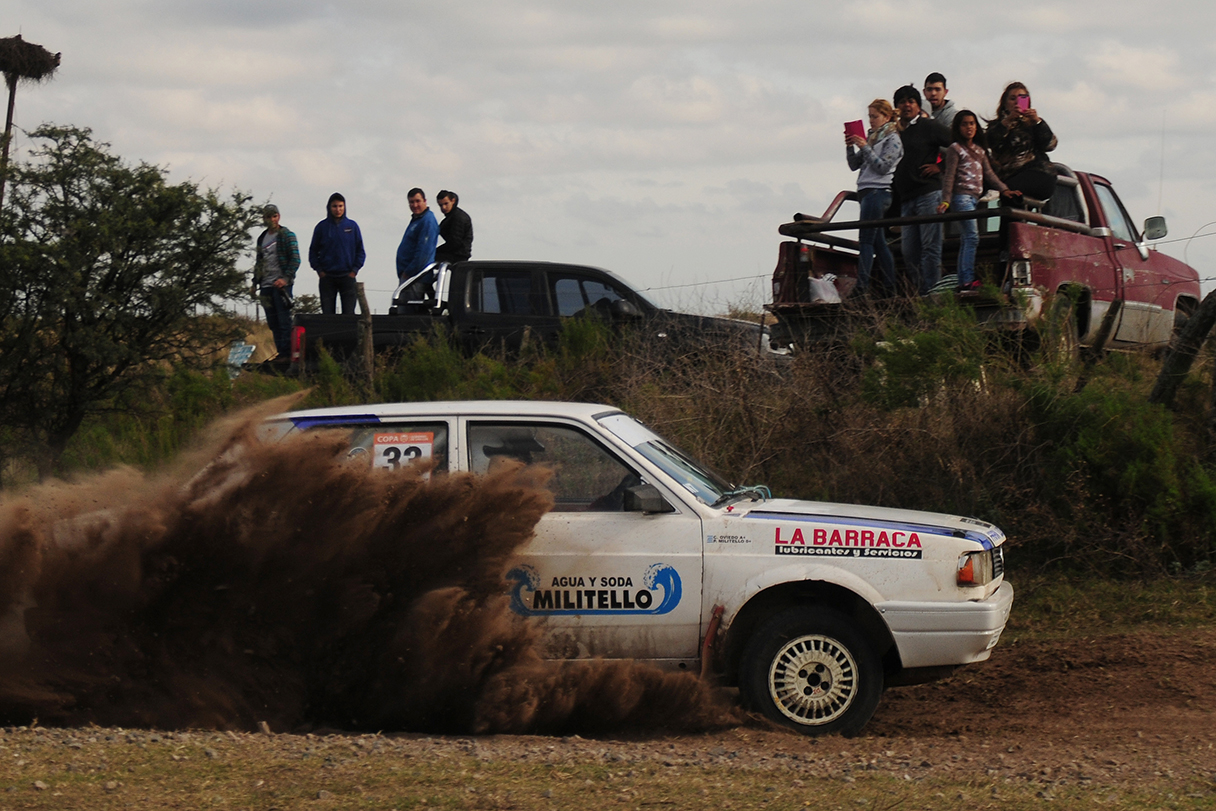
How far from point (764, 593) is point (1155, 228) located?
8.16 meters

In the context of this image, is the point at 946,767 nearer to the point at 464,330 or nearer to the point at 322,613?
the point at 322,613

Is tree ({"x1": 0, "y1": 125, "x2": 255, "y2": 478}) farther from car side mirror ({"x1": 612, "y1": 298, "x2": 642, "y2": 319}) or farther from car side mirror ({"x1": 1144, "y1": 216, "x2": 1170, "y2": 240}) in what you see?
car side mirror ({"x1": 1144, "y1": 216, "x2": 1170, "y2": 240})

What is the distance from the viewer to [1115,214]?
12.6 metres

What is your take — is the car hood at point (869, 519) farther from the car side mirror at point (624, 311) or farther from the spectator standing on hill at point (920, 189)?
the car side mirror at point (624, 311)

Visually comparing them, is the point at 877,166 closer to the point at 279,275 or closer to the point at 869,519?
the point at 869,519

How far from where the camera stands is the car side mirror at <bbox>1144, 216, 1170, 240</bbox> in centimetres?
1248

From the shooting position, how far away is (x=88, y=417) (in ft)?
42.6

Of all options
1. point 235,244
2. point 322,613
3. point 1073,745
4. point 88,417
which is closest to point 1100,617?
point 1073,745

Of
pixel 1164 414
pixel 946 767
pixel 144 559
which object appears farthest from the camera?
pixel 1164 414

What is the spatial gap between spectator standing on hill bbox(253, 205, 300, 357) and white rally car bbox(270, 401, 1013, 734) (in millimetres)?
8921

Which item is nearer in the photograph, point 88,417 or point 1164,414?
point 1164,414

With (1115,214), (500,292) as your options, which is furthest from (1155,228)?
(500,292)

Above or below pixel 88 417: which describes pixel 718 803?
below

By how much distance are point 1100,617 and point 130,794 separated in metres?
6.57
